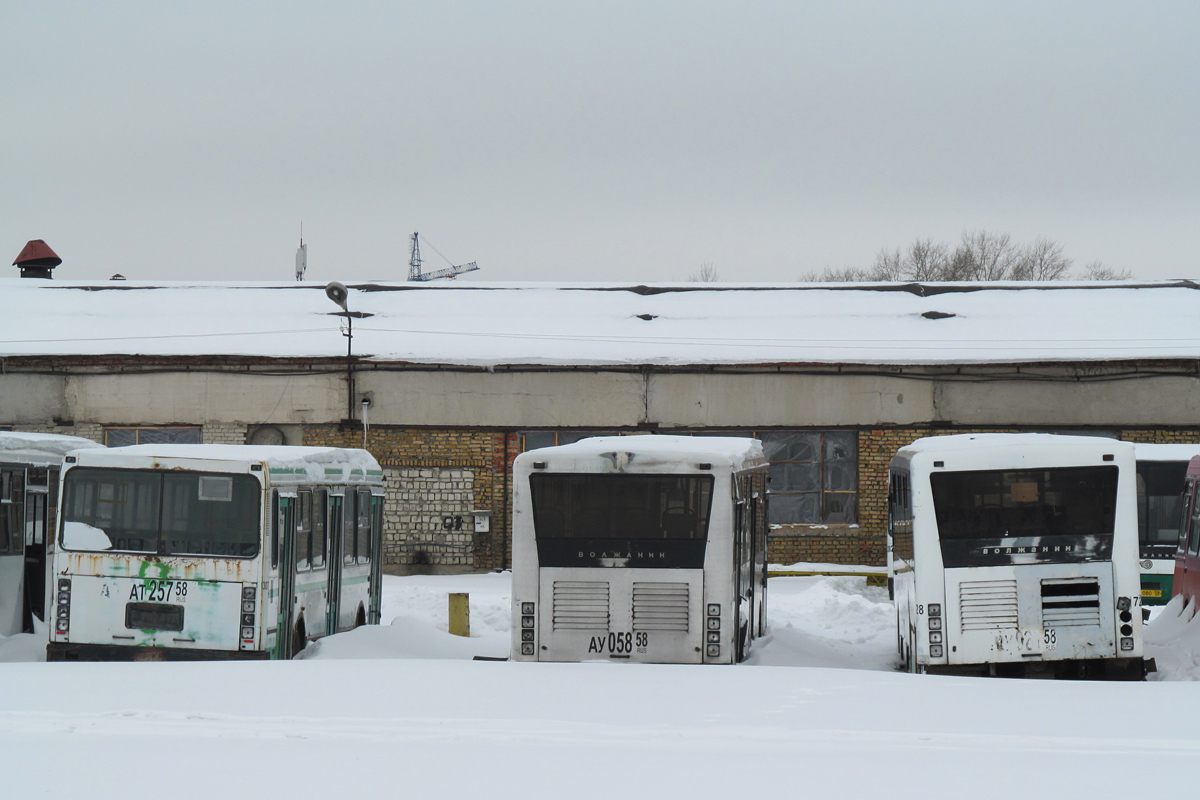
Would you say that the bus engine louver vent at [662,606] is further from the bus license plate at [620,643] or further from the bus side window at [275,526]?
the bus side window at [275,526]

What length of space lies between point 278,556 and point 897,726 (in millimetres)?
6346

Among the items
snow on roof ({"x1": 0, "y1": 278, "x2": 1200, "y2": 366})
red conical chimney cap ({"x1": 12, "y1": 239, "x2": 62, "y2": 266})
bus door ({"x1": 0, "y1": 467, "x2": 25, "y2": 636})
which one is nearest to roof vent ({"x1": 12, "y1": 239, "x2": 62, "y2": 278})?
red conical chimney cap ({"x1": 12, "y1": 239, "x2": 62, "y2": 266})

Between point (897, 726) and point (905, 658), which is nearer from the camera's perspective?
point (897, 726)

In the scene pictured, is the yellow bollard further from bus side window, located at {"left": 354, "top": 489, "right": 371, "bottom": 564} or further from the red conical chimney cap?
the red conical chimney cap

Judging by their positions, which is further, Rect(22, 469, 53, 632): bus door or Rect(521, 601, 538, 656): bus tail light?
Rect(22, 469, 53, 632): bus door

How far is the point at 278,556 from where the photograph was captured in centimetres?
1175

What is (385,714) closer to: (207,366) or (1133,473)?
(1133,473)

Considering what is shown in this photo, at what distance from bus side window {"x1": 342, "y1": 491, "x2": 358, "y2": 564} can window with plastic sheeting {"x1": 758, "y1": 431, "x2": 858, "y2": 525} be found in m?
12.3

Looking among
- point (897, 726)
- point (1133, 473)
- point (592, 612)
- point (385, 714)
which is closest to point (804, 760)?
point (897, 726)

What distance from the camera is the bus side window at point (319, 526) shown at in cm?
1290

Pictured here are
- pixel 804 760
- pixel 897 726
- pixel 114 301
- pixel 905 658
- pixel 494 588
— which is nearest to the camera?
pixel 804 760

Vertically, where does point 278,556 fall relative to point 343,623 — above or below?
above

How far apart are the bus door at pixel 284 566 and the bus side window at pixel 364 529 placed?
246 cm

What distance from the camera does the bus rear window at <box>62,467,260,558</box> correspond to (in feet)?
37.8
